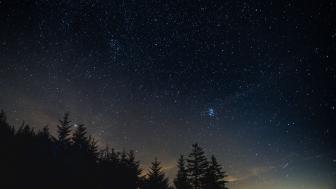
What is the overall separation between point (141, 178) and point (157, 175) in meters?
2.63

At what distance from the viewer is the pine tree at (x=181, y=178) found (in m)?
31.5

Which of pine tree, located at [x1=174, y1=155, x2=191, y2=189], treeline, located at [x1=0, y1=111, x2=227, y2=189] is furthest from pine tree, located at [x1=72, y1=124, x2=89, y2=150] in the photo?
pine tree, located at [x1=174, y1=155, x2=191, y2=189]

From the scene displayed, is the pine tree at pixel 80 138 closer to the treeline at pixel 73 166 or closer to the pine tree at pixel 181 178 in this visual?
the treeline at pixel 73 166

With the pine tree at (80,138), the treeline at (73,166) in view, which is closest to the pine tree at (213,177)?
the treeline at (73,166)

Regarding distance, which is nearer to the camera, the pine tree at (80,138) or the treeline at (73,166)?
the treeline at (73,166)

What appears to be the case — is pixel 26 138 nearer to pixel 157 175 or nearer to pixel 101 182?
pixel 101 182

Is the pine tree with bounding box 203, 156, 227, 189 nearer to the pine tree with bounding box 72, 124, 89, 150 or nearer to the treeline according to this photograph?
the treeline

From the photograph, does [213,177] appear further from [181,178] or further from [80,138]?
[80,138]

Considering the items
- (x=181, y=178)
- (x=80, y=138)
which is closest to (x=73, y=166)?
(x=80, y=138)

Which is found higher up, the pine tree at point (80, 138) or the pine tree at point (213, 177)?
the pine tree at point (80, 138)

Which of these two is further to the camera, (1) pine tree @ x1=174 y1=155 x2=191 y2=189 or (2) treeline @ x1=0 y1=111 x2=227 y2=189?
(1) pine tree @ x1=174 y1=155 x2=191 y2=189

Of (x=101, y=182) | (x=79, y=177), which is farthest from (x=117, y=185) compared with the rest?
(x=79, y=177)

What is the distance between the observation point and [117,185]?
92.5 ft

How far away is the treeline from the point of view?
19812 millimetres
